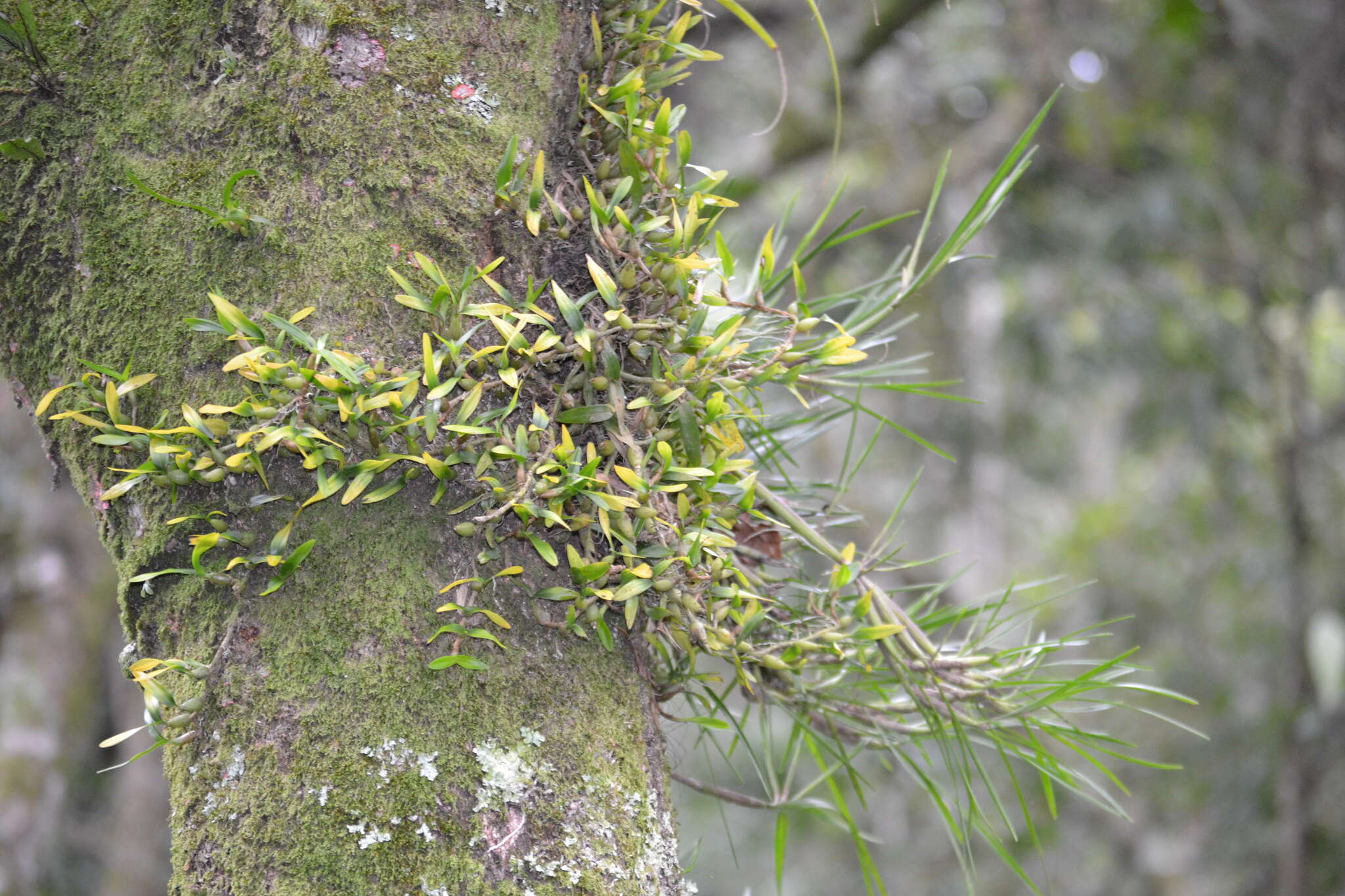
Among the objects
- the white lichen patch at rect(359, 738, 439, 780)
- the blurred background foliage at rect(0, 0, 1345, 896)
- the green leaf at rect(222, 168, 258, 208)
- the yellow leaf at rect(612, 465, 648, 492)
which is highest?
the green leaf at rect(222, 168, 258, 208)

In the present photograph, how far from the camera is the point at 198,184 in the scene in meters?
0.91

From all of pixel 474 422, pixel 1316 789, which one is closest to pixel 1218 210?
pixel 1316 789

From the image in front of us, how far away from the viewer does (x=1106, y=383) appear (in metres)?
5.65

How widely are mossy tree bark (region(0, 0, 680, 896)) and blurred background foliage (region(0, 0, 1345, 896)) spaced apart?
252 centimetres

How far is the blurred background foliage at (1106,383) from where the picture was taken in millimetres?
3619

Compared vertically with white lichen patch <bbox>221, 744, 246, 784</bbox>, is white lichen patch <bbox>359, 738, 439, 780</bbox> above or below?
above

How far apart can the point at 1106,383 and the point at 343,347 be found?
221 inches

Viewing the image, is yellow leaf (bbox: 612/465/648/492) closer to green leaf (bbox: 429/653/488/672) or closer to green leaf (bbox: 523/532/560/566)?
green leaf (bbox: 523/532/560/566)

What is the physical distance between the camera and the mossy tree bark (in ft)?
2.65

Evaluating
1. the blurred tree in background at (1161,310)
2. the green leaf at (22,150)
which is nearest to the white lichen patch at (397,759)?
the green leaf at (22,150)

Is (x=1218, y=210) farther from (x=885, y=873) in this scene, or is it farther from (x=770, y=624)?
(x=885, y=873)

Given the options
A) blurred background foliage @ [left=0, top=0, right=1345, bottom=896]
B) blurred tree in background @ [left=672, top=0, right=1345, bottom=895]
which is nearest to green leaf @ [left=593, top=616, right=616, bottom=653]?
blurred background foliage @ [left=0, top=0, right=1345, bottom=896]

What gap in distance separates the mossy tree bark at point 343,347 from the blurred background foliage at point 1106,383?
2.52 metres

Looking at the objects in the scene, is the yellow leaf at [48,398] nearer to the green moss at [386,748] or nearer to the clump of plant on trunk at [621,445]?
the clump of plant on trunk at [621,445]
